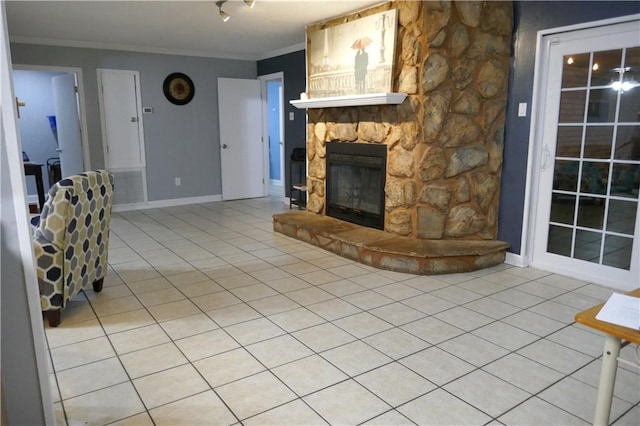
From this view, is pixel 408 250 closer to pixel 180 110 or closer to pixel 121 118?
pixel 180 110

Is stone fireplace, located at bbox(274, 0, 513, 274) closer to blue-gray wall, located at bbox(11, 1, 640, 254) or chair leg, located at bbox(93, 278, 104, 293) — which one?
chair leg, located at bbox(93, 278, 104, 293)

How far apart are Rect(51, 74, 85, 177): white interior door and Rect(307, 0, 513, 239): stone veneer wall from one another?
4.33 metres

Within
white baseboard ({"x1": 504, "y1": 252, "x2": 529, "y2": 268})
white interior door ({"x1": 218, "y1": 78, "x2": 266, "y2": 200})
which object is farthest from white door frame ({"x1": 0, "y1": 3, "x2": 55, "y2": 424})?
white interior door ({"x1": 218, "y1": 78, "x2": 266, "y2": 200})

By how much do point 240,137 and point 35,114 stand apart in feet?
10.9

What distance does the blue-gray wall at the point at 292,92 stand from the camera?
6262 mm

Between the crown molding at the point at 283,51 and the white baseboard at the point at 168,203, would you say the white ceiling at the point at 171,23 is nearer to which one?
the crown molding at the point at 283,51

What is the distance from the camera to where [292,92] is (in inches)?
254

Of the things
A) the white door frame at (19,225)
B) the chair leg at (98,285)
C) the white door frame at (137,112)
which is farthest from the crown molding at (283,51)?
the white door frame at (19,225)

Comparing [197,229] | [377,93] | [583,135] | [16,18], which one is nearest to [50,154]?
[16,18]

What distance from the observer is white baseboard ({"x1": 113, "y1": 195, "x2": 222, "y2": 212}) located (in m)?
6.43

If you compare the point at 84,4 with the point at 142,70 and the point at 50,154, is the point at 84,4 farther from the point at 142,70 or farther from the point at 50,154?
the point at 50,154

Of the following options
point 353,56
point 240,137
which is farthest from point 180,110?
point 353,56

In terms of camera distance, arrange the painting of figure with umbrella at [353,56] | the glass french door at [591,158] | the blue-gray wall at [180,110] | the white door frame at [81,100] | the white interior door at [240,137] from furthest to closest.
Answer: the white interior door at [240,137] < the blue-gray wall at [180,110] < the white door frame at [81,100] < the painting of figure with umbrella at [353,56] < the glass french door at [591,158]

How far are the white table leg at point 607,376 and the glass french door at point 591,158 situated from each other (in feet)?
7.43
